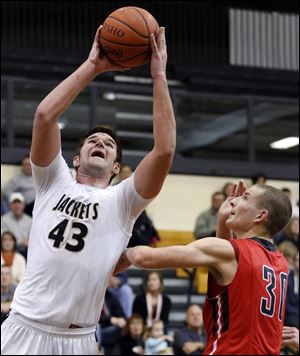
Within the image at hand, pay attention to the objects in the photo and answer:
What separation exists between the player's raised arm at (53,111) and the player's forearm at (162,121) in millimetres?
399

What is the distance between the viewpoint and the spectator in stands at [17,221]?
14.2m

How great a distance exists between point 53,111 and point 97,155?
1.61 feet

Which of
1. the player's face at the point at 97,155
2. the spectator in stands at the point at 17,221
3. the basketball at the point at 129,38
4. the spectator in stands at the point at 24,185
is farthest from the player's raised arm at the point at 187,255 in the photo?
the spectator in stands at the point at 24,185

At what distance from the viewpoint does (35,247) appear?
19.1 feet

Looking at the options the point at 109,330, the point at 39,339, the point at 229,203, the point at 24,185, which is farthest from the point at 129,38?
the point at 24,185

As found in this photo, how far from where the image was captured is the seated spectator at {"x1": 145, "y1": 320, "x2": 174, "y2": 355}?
12.3 m

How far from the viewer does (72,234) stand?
18.9 feet

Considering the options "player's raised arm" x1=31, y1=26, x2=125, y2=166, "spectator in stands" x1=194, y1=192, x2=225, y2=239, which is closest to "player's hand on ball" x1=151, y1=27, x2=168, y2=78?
"player's raised arm" x1=31, y1=26, x2=125, y2=166

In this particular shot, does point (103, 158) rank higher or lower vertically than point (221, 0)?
lower

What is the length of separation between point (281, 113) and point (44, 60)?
4924 millimetres

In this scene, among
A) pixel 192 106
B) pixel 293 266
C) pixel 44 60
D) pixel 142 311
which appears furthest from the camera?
pixel 44 60

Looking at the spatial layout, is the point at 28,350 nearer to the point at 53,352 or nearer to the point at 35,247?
the point at 53,352

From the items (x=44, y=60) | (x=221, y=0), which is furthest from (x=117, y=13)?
(x=221, y=0)

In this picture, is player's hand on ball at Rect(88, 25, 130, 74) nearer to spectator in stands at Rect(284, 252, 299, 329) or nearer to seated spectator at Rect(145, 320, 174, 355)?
seated spectator at Rect(145, 320, 174, 355)
